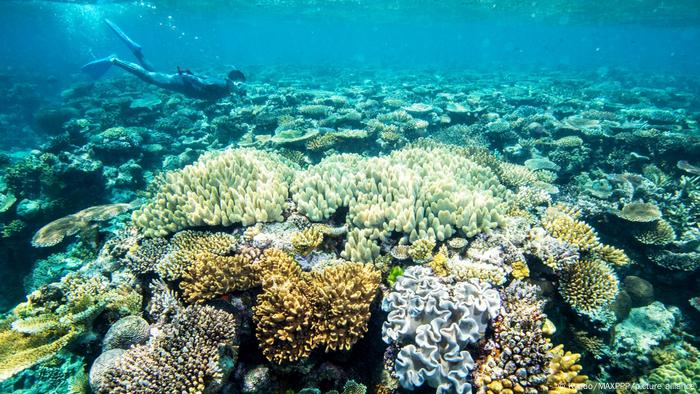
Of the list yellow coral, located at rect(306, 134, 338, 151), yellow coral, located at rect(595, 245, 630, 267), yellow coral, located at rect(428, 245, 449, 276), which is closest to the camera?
yellow coral, located at rect(428, 245, 449, 276)

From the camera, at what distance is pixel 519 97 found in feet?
58.3

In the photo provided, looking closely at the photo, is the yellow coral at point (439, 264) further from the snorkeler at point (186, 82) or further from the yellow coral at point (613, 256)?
the snorkeler at point (186, 82)

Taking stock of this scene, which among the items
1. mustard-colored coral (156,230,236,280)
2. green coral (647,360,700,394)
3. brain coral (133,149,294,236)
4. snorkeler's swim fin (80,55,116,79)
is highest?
snorkeler's swim fin (80,55,116,79)

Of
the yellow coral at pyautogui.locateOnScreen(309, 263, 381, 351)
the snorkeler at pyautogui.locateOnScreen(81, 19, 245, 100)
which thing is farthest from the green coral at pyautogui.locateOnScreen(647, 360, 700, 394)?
the snorkeler at pyautogui.locateOnScreen(81, 19, 245, 100)

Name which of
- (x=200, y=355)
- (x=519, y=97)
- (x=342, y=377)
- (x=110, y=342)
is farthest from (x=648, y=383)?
(x=519, y=97)

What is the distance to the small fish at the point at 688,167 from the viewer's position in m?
8.80

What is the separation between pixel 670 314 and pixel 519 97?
14.7 m

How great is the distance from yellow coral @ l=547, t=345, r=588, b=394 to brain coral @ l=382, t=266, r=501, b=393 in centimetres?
63

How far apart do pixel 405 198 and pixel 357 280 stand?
1.78 meters

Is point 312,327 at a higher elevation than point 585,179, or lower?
higher

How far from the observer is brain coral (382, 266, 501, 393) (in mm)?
2945

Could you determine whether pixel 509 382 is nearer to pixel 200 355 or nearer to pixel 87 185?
pixel 200 355

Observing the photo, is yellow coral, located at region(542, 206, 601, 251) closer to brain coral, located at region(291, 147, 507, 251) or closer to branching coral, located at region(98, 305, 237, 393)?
brain coral, located at region(291, 147, 507, 251)

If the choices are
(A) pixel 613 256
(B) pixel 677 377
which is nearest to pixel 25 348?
(A) pixel 613 256
